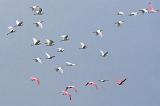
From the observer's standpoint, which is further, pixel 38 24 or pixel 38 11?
pixel 38 24

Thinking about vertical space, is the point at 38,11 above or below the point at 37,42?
above

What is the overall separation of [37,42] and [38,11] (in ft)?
12.8

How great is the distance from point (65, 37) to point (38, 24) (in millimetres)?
3934

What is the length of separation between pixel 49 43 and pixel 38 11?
3.70m

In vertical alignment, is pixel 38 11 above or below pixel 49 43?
above

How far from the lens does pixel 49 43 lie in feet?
180

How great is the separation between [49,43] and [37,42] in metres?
1.46

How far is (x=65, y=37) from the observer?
5488cm

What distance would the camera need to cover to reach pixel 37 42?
2189 inches

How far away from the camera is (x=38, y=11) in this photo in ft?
174

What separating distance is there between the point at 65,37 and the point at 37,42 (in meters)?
3.01

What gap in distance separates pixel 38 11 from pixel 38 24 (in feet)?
13.7

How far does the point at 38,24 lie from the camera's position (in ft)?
187
